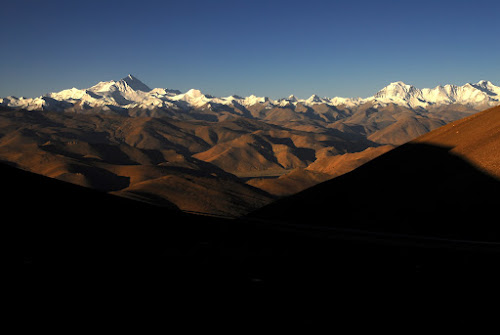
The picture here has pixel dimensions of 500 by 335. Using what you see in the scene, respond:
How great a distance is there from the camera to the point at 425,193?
3794 cm

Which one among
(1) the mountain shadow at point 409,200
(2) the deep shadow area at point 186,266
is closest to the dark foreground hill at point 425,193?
(1) the mountain shadow at point 409,200

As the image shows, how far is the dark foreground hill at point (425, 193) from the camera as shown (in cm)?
3123

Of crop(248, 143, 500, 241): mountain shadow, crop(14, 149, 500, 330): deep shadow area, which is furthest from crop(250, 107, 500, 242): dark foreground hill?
crop(14, 149, 500, 330): deep shadow area

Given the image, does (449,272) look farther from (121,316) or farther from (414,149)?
(414,149)

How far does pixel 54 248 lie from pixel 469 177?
108ft

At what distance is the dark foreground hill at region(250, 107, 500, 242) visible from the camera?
31234 millimetres

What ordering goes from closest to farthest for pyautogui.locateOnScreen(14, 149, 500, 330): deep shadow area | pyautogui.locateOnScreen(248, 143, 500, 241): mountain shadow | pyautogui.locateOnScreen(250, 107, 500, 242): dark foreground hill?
pyautogui.locateOnScreen(14, 149, 500, 330): deep shadow area
pyautogui.locateOnScreen(248, 143, 500, 241): mountain shadow
pyautogui.locateOnScreen(250, 107, 500, 242): dark foreground hill

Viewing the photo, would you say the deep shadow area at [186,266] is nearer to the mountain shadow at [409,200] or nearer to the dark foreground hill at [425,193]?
the mountain shadow at [409,200]

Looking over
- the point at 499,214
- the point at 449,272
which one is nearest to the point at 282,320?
the point at 449,272

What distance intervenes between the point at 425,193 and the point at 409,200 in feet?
5.01

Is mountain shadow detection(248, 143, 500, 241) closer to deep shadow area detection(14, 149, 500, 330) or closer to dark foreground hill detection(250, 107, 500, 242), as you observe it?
dark foreground hill detection(250, 107, 500, 242)

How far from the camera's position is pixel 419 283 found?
497 inches

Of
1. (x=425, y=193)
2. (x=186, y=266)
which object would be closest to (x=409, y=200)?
(x=425, y=193)

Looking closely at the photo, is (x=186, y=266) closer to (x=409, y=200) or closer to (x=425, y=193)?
(x=409, y=200)
